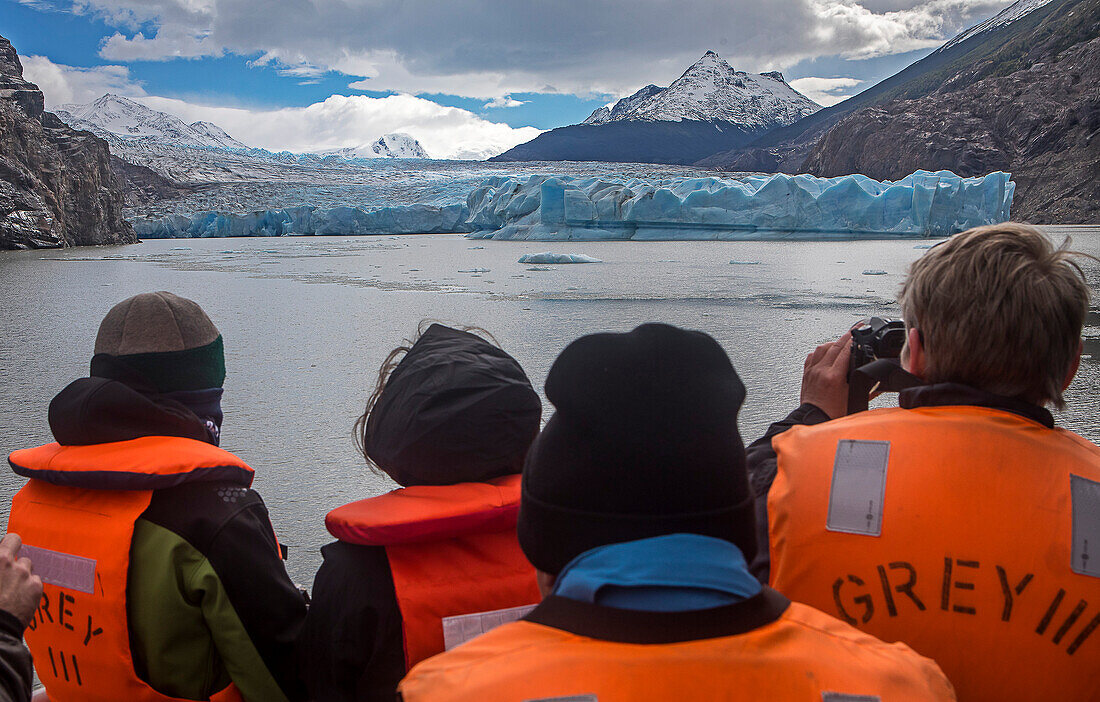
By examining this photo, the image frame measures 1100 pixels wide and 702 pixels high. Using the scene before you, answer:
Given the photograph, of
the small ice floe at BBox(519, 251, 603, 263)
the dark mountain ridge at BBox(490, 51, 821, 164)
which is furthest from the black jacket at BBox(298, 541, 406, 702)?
the dark mountain ridge at BBox(490, 51, 821, 164)

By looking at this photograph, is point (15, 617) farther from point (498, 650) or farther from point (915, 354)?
point (915, 354)

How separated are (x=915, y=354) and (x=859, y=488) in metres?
0.20

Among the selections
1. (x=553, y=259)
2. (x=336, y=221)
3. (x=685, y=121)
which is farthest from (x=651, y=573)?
(x=685, y=121)

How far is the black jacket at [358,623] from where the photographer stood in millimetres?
905

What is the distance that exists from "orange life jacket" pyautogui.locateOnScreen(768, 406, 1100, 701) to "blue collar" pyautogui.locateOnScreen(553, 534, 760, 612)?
0.38 meters

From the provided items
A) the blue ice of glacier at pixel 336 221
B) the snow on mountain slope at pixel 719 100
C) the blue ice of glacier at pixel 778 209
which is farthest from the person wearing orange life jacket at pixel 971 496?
the snow on mountain slope at pixel 719 100

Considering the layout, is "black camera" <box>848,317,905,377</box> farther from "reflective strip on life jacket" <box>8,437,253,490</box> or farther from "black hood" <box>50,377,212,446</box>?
"black hood" <box>50,377,212,446</box>

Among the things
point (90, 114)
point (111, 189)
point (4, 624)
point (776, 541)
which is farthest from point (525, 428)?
point (90, 114)

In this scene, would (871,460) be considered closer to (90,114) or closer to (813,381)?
(813,381)

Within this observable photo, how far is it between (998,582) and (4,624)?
3.15 feet

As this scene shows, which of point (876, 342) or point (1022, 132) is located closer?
point (876, 342)

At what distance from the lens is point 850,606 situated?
827 millimetres

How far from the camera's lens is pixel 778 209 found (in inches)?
711

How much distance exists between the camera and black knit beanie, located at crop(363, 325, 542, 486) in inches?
37.6
